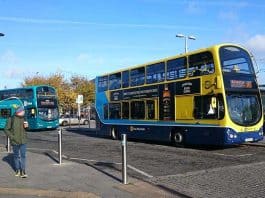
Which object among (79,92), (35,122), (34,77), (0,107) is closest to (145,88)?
(35,122)

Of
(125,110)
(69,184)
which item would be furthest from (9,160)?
(125,110)

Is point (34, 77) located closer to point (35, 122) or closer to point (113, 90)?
point (35, 122)

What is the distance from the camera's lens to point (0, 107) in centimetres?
4531

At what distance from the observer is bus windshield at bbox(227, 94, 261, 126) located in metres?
19.0

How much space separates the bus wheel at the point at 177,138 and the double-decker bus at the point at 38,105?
2123cm

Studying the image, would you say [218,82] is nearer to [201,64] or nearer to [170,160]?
[201,64]

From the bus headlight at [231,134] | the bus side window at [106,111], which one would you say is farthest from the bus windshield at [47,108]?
the bus headlight at [231,134]

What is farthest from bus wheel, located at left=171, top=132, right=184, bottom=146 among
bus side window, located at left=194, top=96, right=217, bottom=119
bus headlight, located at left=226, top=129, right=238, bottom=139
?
bus headlight, located at left=226, top=129, right=238, bottom=139

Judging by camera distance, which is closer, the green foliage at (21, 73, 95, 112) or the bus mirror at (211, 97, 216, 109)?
the bus mirror at (211, 97, 216, 109)

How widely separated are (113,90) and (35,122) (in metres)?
15.4

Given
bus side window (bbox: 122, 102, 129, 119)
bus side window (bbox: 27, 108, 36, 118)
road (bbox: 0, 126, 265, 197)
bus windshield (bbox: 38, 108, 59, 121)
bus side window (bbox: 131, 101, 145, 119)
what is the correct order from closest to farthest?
road (bbox: 0, 126, 265, 197) → bus side window (bbox: 131, 101, 145, 119) → bus side window (bbox: 122, 102, 129, 119) → bus side window (bbox: 27, 108, 36, 118) → bus windshield (bbox: 38, 108, 59, 121)

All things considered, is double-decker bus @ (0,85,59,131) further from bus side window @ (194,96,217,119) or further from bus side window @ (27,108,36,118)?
bus side window @ (194,96,217,119)

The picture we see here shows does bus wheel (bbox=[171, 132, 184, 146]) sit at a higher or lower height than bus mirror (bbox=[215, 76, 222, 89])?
lower

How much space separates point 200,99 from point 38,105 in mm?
23552
